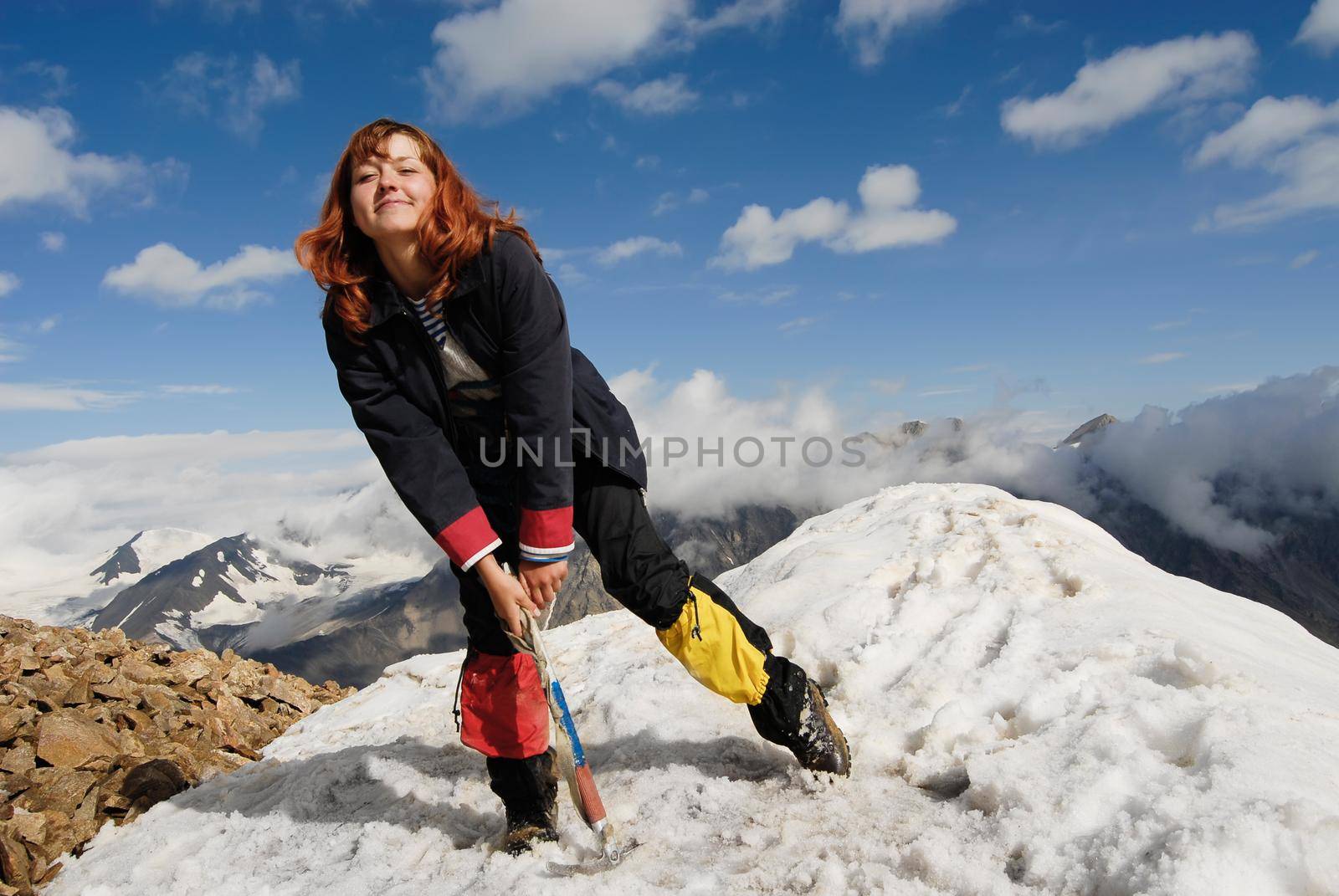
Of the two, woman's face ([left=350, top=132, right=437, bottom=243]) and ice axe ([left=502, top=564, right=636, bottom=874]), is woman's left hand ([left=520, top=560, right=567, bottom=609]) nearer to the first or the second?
ice axe ([left=502, top=564, right=636, bottom=874])

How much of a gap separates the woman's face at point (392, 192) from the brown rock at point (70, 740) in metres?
4.81

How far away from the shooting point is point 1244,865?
6.95 feet

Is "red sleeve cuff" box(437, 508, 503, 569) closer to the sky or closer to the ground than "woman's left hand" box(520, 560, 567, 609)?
closer to the sky

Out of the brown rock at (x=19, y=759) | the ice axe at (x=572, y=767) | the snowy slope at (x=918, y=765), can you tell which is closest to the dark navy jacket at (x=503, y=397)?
the ice axe at (x=572, y=767)

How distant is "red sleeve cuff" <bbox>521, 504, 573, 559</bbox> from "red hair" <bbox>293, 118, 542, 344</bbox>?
40.7 inches

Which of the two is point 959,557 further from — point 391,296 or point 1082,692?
point 391,296

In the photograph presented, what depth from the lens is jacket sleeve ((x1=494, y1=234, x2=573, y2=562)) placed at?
304 cm

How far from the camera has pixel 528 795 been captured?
3594 mm

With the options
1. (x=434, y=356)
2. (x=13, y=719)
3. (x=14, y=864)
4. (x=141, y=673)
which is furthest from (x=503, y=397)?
(x=141, y=673)

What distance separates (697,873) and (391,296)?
2.74 metres

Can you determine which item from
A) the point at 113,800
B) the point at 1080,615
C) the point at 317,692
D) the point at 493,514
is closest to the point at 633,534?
the point at 493,514

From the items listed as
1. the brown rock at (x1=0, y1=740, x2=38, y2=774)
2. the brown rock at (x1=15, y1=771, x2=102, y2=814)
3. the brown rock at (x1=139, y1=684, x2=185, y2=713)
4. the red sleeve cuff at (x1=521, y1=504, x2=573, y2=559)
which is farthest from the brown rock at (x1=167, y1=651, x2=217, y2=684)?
the red sleeve cuff at (x1=521, y1=504, x2=573, y2=559)

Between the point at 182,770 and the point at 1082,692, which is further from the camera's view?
the point at 182,770

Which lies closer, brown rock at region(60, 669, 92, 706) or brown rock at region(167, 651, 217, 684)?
brown rock at region(60, 669, 92, 706)
